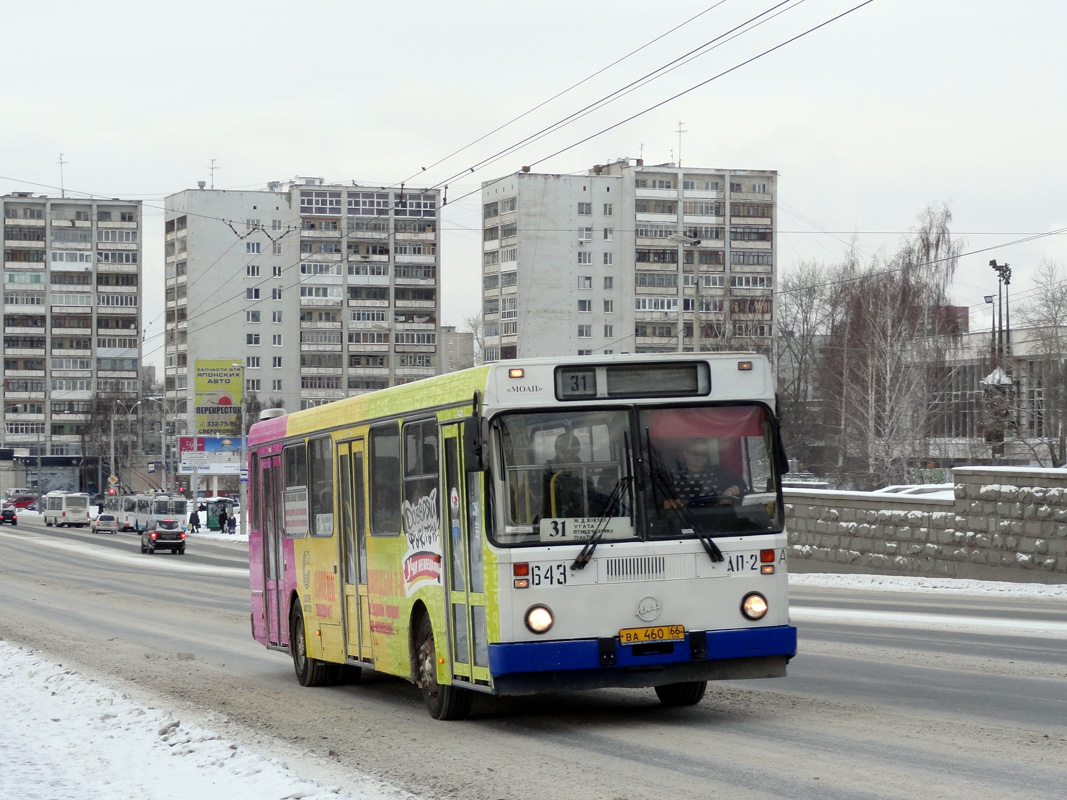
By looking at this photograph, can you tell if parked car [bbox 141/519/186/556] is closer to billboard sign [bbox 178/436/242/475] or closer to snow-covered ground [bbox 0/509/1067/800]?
billboard sign [bbox 178/436/242/475]

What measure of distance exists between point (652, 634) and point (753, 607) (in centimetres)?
74

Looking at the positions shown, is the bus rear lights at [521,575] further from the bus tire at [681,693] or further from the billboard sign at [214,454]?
the billboard sign at [214,454]

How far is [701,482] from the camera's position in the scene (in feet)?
33.8

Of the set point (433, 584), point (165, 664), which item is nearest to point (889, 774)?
point (433, 584)

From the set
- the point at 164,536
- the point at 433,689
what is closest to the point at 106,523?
the point at 164,536

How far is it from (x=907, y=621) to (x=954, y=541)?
324 inches

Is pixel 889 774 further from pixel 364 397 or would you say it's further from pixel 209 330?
pixel 209 330

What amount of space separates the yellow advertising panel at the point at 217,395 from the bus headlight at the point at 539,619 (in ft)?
205

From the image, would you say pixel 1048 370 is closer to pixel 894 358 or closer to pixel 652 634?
pixel 894 358

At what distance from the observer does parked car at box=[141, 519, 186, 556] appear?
61.6 m

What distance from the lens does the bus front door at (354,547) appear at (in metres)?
12.9

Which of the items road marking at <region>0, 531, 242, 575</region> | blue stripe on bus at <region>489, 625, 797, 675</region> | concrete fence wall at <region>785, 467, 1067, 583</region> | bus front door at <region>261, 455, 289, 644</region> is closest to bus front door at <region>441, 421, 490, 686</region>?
blue stripe on bus at <region>489, 625, 797, 675</region>

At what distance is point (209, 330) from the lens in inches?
5320

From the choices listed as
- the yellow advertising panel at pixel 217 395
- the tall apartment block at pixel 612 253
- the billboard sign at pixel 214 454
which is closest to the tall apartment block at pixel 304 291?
the tall apartment block at pixel 612 253
